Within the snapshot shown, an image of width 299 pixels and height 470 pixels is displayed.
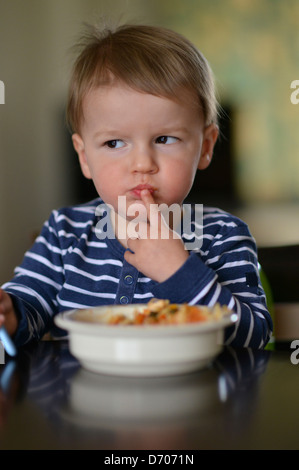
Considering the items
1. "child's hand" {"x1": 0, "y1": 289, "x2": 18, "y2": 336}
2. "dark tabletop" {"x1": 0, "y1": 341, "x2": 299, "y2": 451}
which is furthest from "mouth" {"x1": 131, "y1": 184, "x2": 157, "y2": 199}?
"dark tabletop" {"x1": 0, "y1": 341, "x2": 299, "y2": 451}

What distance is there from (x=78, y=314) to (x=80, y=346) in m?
0.09

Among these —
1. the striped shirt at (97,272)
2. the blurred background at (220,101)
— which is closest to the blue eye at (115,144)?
the striped shirt at (97,272)

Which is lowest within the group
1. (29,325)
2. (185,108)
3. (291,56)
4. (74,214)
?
(29,325)

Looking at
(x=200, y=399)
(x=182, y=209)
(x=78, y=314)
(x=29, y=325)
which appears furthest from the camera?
(x=182, y=209)

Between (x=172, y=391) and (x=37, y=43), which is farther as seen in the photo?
(x=37, y=43)

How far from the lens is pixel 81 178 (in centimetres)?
459

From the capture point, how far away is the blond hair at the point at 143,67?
3.60ft

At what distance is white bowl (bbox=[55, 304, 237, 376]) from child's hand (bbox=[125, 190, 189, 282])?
29cm

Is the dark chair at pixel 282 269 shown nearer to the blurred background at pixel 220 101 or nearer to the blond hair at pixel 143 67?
the blond hair at pixel 143 67

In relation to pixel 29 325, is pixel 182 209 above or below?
above

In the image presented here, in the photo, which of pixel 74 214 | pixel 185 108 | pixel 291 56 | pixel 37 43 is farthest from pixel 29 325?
pixel 291 56

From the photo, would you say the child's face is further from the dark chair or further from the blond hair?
the dark chair

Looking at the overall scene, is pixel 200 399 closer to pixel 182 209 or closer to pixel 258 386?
pixel 258 386

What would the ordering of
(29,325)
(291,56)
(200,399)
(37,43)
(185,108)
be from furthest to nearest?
1. (291,56)
2. (37,43)
3. (185,108)
4. (29,325)
5. (200,399)
